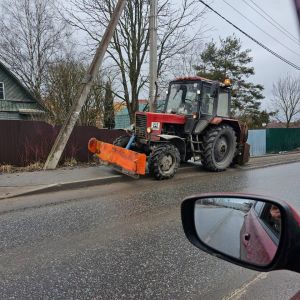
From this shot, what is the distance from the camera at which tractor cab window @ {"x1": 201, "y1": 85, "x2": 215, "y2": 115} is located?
11773mm

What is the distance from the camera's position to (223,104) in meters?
12.6

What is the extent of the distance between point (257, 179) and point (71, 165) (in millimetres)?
5709

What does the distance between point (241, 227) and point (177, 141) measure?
9.25 meters

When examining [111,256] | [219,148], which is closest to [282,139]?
[219,148]

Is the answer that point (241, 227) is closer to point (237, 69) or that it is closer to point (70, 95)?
point (70, 95)

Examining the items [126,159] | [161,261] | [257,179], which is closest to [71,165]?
[126,159]

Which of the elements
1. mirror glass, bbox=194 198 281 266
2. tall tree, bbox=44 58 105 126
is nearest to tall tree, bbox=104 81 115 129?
tall tree, bbox=44 58 105 126

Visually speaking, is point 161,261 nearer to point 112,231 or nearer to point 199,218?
point 112,231

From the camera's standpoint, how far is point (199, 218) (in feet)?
6.95

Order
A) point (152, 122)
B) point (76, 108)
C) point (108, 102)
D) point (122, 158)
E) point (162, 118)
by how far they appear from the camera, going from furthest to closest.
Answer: point (108, 102)
point (76, 108)
point (162, 118)
point (152, 122)
point (122, 158)

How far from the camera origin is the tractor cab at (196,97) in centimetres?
1171

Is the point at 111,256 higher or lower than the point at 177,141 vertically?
lower

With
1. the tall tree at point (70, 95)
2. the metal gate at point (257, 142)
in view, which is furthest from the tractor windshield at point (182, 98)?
the metal gate at point (257, 142)

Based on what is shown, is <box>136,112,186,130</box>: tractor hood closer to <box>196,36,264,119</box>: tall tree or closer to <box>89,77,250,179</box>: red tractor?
<box>89,77,250,179</box>: red tractor
